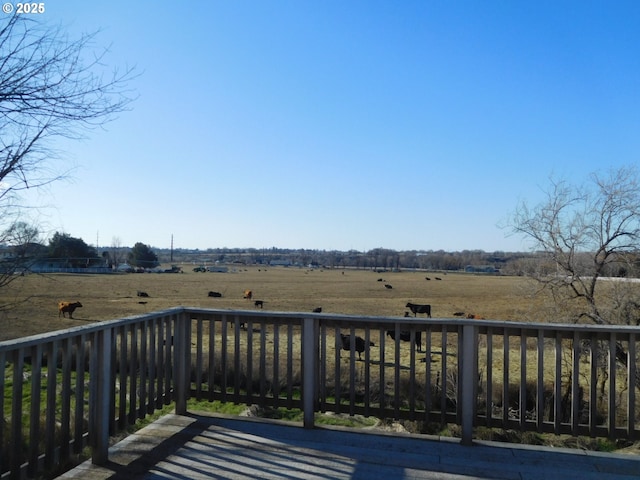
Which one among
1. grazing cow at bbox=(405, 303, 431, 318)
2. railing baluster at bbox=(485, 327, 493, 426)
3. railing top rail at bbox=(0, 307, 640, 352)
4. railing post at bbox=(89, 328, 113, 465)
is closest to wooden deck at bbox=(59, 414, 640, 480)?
railing post at bbox=(89, 328, 113, 465)

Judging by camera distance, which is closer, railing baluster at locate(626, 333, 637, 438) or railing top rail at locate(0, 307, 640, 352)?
railing top rail at locate(0, 307, 640, 352)

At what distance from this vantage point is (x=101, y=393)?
124 inches

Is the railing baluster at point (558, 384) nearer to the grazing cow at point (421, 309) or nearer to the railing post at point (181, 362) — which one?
the railing post at point (181, 362)

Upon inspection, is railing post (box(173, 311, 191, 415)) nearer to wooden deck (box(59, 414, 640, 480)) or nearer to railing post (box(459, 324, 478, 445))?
wooden deck (box(59, 414, 640, 480))

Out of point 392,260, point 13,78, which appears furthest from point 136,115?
point 392,260

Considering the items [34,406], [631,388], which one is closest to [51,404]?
[34,406]

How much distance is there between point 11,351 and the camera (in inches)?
98.0

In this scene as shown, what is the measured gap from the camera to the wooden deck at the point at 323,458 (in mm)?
3037

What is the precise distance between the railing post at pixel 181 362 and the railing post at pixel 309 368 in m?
1.06

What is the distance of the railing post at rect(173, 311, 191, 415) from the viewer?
13.6 ft

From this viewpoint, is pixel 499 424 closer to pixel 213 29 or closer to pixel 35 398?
pixel 35 398

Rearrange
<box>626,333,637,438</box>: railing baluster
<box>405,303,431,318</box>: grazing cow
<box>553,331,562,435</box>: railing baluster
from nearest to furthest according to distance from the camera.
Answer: <box>626,333,637,438</box>: railing baluster
<box>553,331,562,435</box>: railing baluster
<box>405,303,431,318</box>: grazing cow

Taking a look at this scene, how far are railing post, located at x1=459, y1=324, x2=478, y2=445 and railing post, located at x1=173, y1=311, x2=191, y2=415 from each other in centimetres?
231

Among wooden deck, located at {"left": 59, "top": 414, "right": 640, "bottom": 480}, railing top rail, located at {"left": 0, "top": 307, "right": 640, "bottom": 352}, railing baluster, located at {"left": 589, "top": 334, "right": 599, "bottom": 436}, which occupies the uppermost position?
railing top rail, located at {"left": 0, "top": 307, "right": 640, "bottom": 352}
